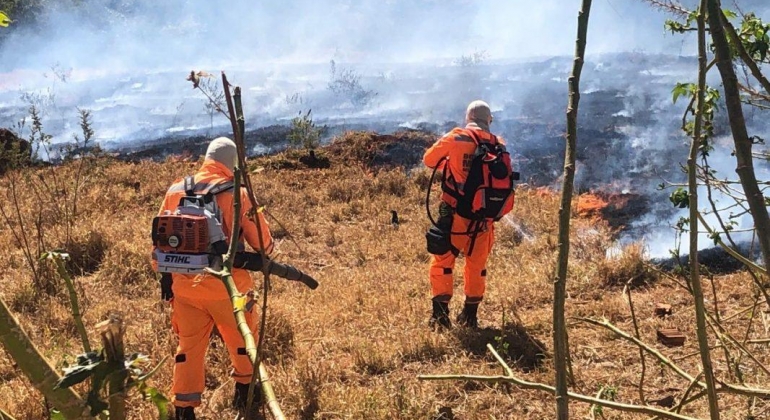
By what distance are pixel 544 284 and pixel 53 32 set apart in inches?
1241

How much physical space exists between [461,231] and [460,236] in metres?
0.04

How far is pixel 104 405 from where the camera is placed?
671 millimetres

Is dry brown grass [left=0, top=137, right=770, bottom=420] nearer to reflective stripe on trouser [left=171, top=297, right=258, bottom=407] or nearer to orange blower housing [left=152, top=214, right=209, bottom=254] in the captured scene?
reflective stripe on trouser [left=171, top=297, right=258, bottom=407]

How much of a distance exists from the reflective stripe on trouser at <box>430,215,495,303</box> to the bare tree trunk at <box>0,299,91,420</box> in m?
3.73

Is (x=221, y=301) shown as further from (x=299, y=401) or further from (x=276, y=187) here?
(x=276, y=187)

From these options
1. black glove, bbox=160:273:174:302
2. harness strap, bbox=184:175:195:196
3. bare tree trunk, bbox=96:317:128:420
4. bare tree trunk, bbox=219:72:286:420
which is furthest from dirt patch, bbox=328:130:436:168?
bare tree trunk, bbox=96:317:128:420

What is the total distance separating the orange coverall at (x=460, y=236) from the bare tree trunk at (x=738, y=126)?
346 cm

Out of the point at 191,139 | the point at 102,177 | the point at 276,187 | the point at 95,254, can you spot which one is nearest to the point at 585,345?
the point at 95,254

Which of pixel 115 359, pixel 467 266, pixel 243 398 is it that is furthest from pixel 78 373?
pixel 467 266

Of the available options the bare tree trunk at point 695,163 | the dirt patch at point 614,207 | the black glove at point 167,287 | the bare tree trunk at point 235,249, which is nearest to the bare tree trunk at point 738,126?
the bare tree trunk at point 695,163

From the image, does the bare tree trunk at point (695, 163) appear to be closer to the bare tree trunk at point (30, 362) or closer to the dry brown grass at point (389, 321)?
the bare tree trunk at point (30, 362)

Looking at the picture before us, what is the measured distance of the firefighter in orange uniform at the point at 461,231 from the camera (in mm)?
4215

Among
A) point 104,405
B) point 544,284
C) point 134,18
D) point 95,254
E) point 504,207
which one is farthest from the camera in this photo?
point 134,18

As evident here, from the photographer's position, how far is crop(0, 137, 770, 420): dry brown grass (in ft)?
10.4
